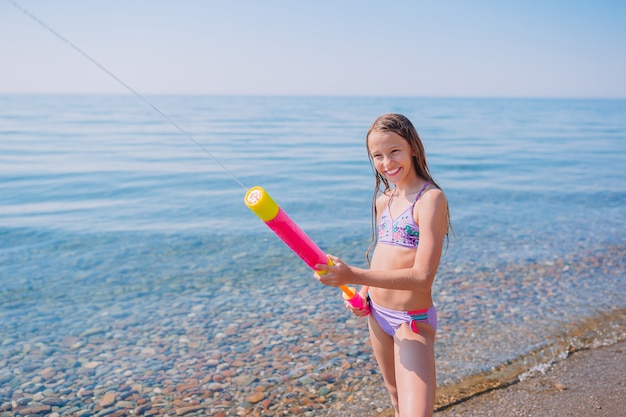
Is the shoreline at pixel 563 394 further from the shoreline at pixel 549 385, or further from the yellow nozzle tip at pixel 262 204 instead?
the yellow nozzle tip at pixel 262 204

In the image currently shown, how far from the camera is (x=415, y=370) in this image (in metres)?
2.79

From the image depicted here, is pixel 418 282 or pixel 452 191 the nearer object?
pixel 418 282

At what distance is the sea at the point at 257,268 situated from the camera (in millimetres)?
5344

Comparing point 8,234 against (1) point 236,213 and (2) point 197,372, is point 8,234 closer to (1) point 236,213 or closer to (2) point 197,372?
(1) point 236,213

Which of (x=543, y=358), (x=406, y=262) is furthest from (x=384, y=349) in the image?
(x=543, y=358)

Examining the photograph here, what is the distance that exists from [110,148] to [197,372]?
20650 millimetres

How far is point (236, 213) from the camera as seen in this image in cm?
1209

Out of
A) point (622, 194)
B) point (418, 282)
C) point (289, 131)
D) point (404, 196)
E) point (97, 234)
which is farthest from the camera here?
point (289, 131)

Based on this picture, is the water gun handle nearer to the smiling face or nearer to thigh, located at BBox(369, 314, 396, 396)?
thigh, located at BBox(369, 314, 396, 396)

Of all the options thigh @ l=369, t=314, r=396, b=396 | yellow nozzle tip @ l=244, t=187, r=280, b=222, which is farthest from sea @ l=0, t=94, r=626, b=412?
thigh @ l=369, t=314, r=396, b=396

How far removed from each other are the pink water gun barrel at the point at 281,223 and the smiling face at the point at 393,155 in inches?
28.4

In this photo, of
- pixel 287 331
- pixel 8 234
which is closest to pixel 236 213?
pixel 8 234

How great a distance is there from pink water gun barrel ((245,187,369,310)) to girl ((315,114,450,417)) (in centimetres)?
35

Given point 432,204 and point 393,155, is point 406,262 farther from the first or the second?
point 393,155
